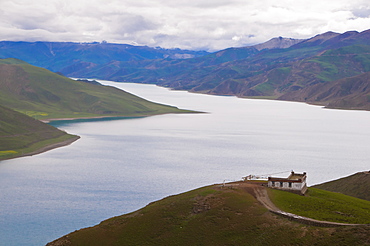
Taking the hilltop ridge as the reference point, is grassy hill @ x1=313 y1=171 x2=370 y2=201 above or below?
above

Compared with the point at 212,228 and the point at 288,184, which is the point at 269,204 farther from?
the point at 212,228

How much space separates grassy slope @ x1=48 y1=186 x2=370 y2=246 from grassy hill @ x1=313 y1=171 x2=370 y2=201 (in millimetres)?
42196

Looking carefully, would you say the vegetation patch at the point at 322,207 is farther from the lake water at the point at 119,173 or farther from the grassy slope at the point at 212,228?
the lake water at the point at 119,173

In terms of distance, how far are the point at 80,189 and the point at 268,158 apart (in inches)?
2857

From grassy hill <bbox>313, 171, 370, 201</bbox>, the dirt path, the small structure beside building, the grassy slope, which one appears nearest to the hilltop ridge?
the grassy slope

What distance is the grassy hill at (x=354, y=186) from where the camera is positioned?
103 m

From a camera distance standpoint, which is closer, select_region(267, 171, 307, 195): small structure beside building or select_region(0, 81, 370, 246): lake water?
select_region(267, 171, 307, 195): small structure beside building

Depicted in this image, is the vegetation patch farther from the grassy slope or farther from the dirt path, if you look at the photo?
the grassy slope

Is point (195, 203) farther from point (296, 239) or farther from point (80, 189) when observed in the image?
point (80, 189)

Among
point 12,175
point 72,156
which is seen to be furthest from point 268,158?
point 12,175

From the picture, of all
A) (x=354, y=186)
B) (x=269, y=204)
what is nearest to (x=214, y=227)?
(x=269, y=204)

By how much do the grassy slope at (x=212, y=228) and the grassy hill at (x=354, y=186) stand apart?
138 ft

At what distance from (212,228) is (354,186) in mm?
56574

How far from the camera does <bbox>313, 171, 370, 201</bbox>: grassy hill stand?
4050 inches
